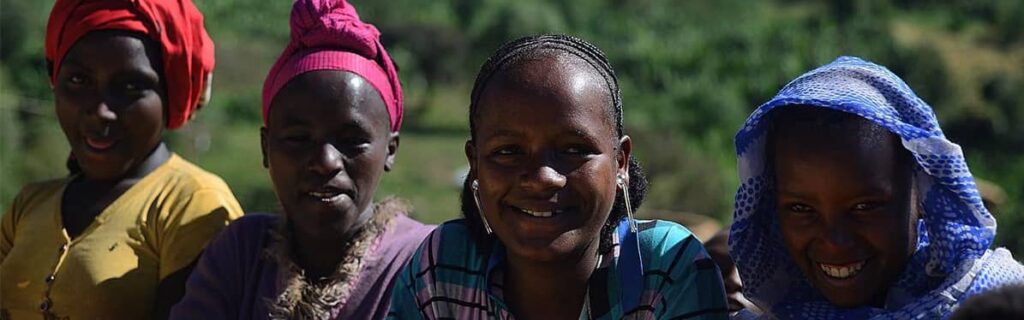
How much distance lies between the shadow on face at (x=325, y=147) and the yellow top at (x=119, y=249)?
0.31m

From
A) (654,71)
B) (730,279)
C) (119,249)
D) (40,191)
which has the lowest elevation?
(654,71)

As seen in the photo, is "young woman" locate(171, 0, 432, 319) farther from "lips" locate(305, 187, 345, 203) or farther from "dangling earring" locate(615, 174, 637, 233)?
"dangling earring" locate(615, 174, 637, 233)

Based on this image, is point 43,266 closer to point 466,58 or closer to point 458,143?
point 458,143

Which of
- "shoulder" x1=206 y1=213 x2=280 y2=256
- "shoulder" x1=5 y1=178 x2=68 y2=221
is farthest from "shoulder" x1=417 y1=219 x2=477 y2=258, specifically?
"shoulder" x1=5 y1=178 x2=68 y2=221

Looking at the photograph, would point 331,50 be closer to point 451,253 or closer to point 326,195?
point 326,195

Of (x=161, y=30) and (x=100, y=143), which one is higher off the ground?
(x=161, y=30)

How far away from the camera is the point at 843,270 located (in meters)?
2.26

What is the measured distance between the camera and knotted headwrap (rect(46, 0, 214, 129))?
3127 millimetres

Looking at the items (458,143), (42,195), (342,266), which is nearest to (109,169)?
(42,195)

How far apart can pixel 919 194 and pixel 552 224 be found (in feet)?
2.23

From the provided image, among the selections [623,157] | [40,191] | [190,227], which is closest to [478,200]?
[623,157]

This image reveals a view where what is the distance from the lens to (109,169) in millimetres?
3207

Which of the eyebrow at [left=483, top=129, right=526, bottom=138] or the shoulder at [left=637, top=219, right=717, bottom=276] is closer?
the eyebrow at [left=483, top=129, right=526, bottom=138]

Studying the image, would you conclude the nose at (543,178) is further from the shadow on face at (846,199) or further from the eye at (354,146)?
the eye at (354,146)
